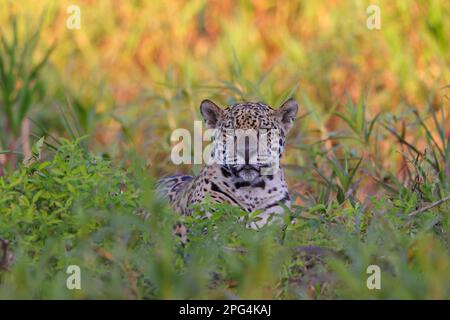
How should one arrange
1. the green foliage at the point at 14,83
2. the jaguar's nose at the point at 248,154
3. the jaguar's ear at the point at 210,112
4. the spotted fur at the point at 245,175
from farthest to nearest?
the green foliage at the point at 14,83
the jaguar's ear at the point at 210,112
the spotted fur at the point at 245,175
the jaguar's nose at the point at 248,154

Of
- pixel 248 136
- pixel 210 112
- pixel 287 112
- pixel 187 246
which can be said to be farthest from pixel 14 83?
pixel 187 246

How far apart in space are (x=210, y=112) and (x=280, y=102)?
1.75m

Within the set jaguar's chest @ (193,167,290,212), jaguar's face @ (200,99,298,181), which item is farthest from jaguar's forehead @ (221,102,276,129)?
jaguar's chest @ (193,167,290,212)

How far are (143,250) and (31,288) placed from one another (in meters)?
0.63

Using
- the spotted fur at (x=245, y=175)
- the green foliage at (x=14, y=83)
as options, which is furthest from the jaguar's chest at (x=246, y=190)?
the green foliage at (x=14, y=83)

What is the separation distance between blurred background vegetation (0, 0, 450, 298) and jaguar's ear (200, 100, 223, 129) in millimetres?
629

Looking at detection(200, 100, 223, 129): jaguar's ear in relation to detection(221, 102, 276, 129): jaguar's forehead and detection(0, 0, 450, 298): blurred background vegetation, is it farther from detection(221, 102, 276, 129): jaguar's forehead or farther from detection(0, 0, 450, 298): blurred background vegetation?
detection(0, 0, 450, 298): blurred background vegetation

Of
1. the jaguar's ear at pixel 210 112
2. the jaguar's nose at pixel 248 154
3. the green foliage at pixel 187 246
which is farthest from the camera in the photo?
the jaguar's ear at pixel 210 112

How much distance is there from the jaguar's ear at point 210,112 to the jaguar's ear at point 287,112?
0.37 meters

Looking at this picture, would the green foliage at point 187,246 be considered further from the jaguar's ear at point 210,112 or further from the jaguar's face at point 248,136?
the jaguar's ear at point 210,112

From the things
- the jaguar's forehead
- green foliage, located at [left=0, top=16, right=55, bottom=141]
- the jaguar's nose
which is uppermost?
green foliage, located at [left=0, top=16, right=55, bottom=141]

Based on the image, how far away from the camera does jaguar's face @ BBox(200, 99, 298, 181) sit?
646 cm

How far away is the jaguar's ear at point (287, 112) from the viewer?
685 centimetres
